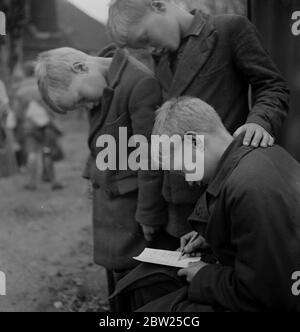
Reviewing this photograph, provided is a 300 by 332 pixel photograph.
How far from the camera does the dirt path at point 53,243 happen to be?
2.31 meters

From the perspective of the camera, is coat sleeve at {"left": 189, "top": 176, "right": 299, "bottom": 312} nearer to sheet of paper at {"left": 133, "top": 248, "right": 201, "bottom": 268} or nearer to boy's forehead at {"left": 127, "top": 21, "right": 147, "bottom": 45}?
sheet of paper at {"left": 133, "top": 248, "right": 201, "bottom": 268}

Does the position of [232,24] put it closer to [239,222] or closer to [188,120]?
[188,120]

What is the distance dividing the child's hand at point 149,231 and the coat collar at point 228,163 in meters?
0.43

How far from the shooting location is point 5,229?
2406 millimetres

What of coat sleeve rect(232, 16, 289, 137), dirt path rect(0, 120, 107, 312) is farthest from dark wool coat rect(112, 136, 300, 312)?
dirt path rect(0, 120, 107, 312)

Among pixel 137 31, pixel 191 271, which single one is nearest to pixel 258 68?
pixel 137 31

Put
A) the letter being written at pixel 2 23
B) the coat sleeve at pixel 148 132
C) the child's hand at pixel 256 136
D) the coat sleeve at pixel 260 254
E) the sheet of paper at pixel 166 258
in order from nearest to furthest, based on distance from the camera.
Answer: the coat sleeve at pixel 260 254
the child's hand at pixel 256 136
the sheet of paper at pixel 166 258
the coat sleeve at pixel 148 132
the letter being written at pixel 2 23

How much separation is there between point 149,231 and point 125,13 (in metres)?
0.74

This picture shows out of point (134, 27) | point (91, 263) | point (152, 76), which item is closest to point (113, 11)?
point (134, 27)

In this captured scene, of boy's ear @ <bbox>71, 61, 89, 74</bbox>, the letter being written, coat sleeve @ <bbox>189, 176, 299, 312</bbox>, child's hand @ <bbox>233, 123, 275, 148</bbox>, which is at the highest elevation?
the letter being written

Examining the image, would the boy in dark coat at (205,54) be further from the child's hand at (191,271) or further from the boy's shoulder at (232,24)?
the child's hand at (191,271)

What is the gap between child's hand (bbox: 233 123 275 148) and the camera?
4.91ft

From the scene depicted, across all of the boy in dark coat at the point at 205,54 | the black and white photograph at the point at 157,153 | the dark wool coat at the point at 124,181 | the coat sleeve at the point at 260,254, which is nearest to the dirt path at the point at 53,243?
the black and white photograph at the point at 157,153

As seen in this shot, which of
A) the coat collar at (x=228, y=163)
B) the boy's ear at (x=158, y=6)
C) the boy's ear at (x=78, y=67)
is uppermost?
the boy's ear at (x=158, y=6)
